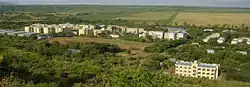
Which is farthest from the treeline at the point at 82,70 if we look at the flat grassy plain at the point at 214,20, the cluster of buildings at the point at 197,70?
the flat grassy plain at the point at 214,20

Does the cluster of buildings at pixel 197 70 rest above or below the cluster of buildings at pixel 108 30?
above

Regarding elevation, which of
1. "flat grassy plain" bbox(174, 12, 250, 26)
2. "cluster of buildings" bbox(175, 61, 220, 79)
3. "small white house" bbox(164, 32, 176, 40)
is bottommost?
"flat grassy plain" bbox(174, 12, 250, 26)

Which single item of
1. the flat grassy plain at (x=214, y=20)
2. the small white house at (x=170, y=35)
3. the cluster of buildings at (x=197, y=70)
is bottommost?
the flat grassy plain at (x=214, y=20)

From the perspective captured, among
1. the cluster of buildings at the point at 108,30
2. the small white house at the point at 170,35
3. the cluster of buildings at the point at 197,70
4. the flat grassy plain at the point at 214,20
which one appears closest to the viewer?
the cluster of buildings at the point at 197,70

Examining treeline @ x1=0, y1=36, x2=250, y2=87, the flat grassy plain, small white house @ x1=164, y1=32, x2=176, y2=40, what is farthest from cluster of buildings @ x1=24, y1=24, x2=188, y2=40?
the flat grassy plain

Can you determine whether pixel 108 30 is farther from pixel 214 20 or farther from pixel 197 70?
pixel 214 20

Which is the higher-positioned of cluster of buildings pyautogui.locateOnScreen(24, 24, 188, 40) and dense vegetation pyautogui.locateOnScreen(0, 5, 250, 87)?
dense vegetation pyautogui.locateOnScreen(0, 5, 250, 87)

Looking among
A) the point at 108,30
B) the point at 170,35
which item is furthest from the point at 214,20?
the point at 108,30

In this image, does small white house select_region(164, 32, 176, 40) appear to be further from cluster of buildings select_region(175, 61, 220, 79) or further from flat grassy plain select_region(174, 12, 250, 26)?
flat grassy plain select_region(174, 12, 250, 26)

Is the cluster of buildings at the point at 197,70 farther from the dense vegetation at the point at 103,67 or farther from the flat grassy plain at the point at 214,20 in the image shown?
the flat grassy plain at the point at 214,20
